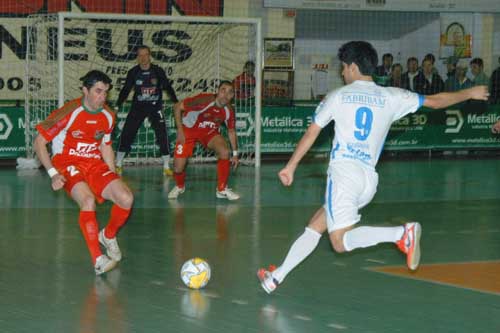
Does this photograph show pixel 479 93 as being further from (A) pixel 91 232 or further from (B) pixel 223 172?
(B) pixel 223 172

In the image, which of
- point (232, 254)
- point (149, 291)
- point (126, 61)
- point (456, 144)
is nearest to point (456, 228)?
point (232, 254)

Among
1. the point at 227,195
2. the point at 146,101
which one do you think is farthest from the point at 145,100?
the point at 227,195

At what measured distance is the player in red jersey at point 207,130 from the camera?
13.7 m

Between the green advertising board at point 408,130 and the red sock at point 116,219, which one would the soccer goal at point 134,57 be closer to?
the green advertising board at point 408,130

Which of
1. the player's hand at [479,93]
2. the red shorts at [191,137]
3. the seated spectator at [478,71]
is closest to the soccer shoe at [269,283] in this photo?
the player's hand at [479,93]

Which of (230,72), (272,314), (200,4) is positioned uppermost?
(200,4)

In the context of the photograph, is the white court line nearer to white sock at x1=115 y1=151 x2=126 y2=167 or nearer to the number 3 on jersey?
the number 3 on jersey

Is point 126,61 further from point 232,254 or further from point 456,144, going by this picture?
point 232,254

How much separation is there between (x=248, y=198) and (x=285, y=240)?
3770 millimetres

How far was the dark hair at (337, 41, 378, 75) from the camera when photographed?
685 cm

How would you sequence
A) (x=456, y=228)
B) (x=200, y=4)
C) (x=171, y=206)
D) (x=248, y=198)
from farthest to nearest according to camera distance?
(x=200, y=4), (x=248, y=198), (x=171, y=206), (x=456, y=228)

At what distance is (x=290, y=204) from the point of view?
43.8 feet

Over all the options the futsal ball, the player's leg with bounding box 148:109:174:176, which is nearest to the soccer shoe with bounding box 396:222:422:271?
the futsal ball

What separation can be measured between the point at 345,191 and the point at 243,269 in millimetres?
2064
